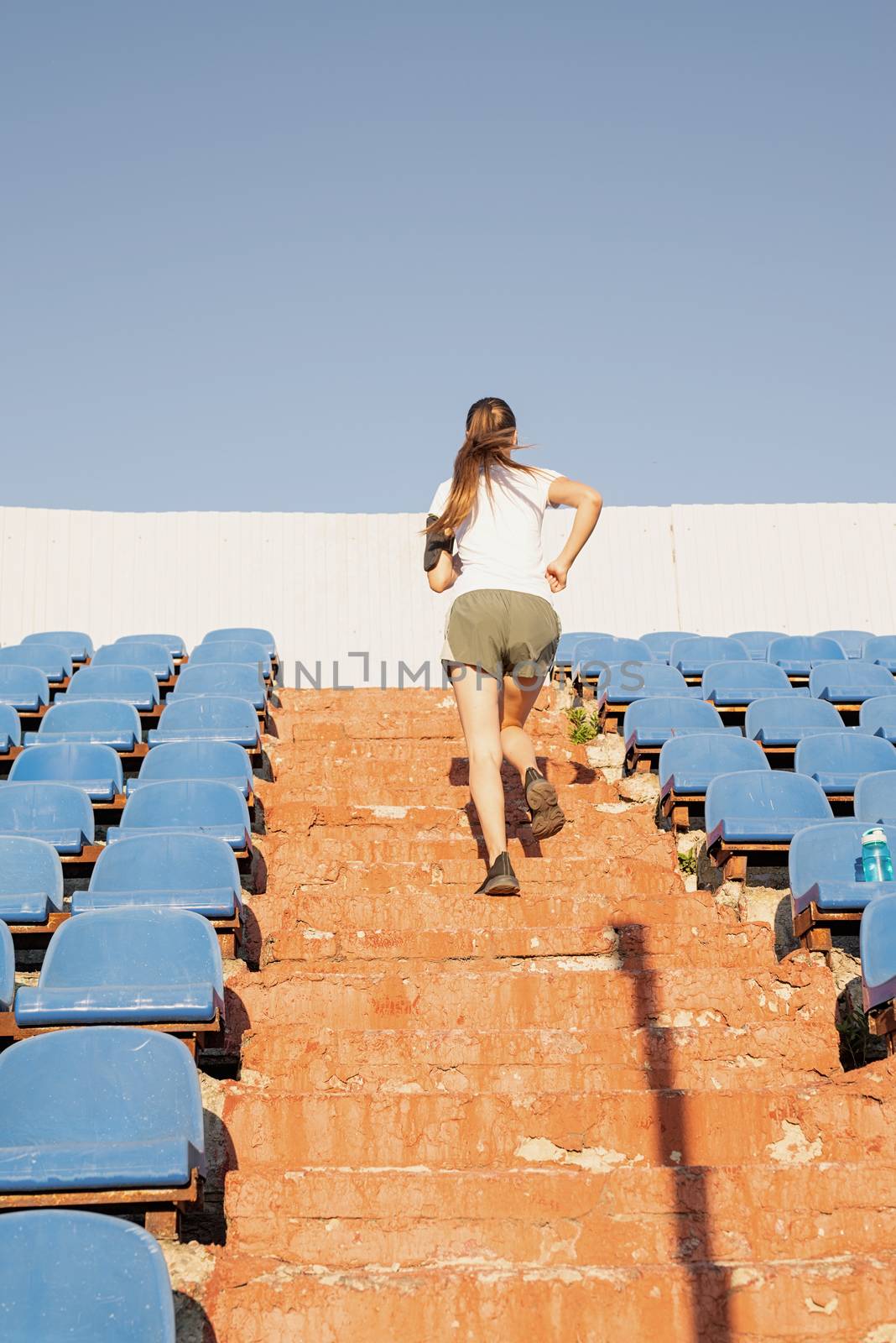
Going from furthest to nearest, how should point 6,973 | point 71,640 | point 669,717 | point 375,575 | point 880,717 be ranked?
point 375,575
point 71,640
point 880,717
point 669,717
point 6,973

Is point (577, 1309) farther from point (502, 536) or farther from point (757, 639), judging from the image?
point (757, 639)

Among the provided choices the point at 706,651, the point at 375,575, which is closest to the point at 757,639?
the point at 706,651

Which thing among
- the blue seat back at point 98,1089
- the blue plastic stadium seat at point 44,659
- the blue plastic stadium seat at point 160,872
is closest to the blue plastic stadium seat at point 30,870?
the blue plastic stadium seat at point 160,872

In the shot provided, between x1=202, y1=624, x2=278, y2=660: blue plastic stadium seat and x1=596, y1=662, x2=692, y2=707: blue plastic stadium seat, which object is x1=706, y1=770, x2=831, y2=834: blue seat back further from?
x1=202, y1=624, x2=278, y2=660: blue plastic stadium seat

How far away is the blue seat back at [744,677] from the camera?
24.8 feet

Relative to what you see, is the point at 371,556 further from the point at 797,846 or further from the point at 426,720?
the point at 797,846

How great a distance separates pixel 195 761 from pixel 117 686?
6.73 feet

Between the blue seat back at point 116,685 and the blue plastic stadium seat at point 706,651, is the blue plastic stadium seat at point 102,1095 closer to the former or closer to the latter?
the blue seat back at point 116,685

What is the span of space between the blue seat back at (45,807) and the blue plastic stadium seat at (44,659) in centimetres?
340

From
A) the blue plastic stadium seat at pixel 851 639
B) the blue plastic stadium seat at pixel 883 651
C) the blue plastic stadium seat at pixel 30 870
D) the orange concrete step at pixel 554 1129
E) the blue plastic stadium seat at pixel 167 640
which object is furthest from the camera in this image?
the blue plastic stadium seat at pixel 851 639

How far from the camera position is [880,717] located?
22.1 ft

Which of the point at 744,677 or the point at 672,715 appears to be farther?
the point at 744,677

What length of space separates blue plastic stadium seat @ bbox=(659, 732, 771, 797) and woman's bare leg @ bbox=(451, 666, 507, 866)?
4.49 ft

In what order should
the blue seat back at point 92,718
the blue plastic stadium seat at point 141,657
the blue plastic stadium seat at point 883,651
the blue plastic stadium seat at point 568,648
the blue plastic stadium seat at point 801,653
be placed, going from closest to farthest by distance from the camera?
the blue seat back at point 92,718 → the blue plastic stadium seat at point 141,657 → the blue plastic stadium seat at point 568,648 → the blue plastic stadium seat at point 801,653 → the blue plastic stadium seat at point 883,651
